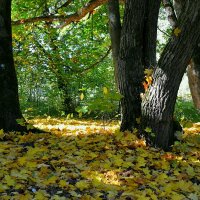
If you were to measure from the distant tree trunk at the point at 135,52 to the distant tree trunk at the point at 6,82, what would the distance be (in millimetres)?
1874

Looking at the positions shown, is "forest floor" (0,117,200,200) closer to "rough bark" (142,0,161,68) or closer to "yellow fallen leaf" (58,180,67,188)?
"yellow fallen leaf" (58,180,67,188)

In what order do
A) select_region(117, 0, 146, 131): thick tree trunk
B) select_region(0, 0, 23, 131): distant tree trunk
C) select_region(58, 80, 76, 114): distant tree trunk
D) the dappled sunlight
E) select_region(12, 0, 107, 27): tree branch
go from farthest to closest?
select_region(58, 80, 76, 114): distant tree trunk
select_region(12, 0, 107, 27): tree branch
the dappled sunlight
select_region(0, 0, 23, 131): distant tree trunk
select_region(117, 0, 146, 131): thick tree trunk

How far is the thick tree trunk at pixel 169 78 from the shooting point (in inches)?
180

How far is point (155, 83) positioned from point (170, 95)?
287 mm

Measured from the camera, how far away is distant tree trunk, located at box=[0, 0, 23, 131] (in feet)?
18.2

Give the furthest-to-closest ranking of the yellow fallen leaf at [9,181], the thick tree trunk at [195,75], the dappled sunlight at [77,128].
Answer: the thick tree trunk at [195,75], the dappled sunlight at [77,128], the yellow fallen leaf at [9,181]

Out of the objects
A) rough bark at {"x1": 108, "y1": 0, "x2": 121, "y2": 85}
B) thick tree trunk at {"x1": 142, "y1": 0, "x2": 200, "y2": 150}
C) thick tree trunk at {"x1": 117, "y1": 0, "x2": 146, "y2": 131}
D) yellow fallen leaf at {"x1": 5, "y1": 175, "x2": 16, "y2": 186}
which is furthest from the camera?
rough bark at {"x1": 108, "y1": 0, "x2": 121, "y2": 85}

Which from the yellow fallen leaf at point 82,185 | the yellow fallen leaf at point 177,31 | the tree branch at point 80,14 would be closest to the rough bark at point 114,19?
the tree branch at point 80,14

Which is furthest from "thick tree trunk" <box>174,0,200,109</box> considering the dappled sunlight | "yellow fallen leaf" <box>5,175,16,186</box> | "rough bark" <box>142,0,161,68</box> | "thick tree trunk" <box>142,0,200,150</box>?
"yellow fallen leaf" <box>5,175,16,186</box>

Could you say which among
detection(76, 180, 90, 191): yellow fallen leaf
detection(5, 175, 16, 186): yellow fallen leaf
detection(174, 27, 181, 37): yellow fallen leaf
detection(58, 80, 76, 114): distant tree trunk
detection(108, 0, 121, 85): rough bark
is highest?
detection(108, 0, 121, 85): rough bark

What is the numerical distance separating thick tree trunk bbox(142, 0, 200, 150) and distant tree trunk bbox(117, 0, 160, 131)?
440 millimetres

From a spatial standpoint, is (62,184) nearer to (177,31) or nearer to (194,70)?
(177,31)

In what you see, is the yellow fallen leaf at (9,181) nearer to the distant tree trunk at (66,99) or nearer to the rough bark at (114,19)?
the rough bark at (114,19)

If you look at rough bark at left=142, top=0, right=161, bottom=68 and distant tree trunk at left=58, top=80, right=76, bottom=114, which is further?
distant tree trunk at left=58, top=80, right=76, bottom=114
